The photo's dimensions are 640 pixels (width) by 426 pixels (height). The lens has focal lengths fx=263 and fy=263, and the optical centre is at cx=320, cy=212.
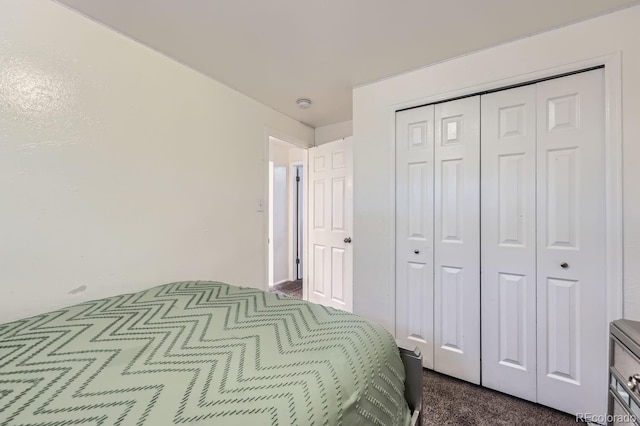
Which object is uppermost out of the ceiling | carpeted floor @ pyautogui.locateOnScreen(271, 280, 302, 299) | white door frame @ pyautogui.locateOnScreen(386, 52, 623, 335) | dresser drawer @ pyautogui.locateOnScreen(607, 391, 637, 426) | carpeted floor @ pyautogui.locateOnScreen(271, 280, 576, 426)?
the ceiling

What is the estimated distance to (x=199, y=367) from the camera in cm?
78

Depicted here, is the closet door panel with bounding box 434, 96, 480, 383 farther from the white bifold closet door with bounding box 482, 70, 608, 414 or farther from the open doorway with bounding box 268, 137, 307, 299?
the open doorway with bounding box 268, 137, 307, 299

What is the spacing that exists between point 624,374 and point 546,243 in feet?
2.70

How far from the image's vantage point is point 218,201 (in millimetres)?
2131

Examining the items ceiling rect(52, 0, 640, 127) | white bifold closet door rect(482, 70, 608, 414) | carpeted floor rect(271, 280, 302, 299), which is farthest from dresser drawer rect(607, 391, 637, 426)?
carpeted floor rect(271, 280, 302, 299)

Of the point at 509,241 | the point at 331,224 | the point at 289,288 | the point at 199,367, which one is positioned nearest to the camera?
the point at 199,367

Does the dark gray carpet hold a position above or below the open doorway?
below

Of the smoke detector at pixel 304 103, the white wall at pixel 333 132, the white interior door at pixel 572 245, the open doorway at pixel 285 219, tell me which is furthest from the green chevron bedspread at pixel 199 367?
the open doorway at pixel 285 219

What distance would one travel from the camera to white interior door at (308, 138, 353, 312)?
2.74 m

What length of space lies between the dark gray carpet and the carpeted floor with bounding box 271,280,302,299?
2322 millimetres

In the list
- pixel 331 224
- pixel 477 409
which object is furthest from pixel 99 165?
pixel 477 409

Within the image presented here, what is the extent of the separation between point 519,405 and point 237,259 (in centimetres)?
219

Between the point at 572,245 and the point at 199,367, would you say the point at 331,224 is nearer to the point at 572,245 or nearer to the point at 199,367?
the point at 572,245

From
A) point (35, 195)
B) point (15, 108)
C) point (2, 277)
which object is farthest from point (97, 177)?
point (2, 277)
